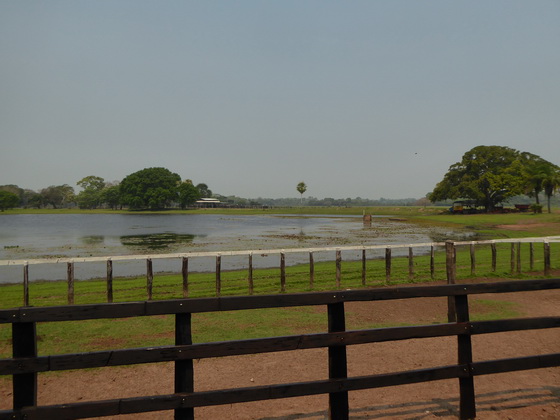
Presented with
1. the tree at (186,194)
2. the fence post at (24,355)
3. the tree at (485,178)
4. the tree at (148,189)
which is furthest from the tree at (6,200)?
the fence post at (24,355)

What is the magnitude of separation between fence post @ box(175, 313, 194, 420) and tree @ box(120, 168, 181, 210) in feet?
579

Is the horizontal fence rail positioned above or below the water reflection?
above

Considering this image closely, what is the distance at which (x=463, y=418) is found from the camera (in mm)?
4555

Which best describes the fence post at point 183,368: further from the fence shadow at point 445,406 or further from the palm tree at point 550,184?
the palm tree at point 550,184

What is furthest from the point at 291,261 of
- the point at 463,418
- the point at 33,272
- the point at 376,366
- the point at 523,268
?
the point at 463,418

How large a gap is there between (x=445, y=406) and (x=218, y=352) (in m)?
3.20

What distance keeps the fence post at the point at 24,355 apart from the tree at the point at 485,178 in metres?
96.2

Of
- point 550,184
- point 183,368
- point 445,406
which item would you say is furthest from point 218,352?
point 550,184

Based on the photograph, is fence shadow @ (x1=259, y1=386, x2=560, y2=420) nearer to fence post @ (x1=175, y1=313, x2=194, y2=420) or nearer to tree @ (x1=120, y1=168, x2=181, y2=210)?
fence post @ (x1=175, y1=313, x2=194, y2=420)

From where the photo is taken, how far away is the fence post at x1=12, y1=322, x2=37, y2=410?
3.27 m

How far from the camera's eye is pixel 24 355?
130 inches

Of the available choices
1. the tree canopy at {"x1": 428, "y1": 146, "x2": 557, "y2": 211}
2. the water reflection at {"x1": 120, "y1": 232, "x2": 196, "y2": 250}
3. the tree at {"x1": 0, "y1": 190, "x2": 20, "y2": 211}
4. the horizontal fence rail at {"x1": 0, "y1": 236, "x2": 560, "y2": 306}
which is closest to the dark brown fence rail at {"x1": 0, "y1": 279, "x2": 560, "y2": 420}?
the horizontal fence rail at {"x1": 0, "y1": 236, "x2": 560, "y2": 306}

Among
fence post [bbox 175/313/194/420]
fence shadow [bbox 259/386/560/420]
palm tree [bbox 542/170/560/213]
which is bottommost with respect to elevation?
fence shadow [bbox 259/386/560/420]

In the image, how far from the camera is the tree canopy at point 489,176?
8669 centimetres
